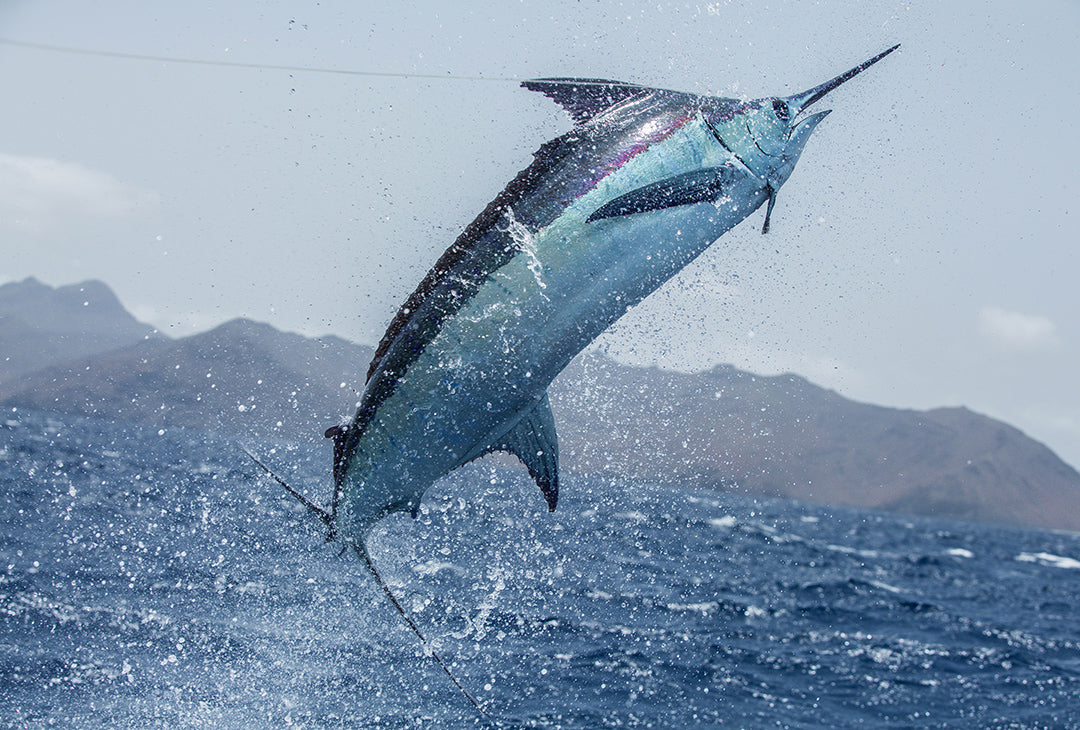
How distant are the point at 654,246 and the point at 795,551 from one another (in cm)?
3762

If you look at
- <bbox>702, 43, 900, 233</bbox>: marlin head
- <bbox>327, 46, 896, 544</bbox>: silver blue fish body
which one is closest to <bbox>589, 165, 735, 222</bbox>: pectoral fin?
<bbox>327, 46, 896, 544</bbox>: silver blue fish body

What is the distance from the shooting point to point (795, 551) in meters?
36.9

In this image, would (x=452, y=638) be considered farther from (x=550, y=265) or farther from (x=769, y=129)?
(x=769, y=129)

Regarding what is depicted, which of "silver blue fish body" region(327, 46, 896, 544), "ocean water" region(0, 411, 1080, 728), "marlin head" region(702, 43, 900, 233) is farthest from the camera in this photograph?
"ocean water" region(0, 411, 1080, 728)

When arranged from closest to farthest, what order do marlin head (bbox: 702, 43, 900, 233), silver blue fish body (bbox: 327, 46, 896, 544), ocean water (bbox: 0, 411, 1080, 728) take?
silver blue fish body (bbox: 327, 46, 896, 544) < marlin head (bbox: 702, 43, 900, 233) < ocean water (bbox: 0, 411, 1080, 728)

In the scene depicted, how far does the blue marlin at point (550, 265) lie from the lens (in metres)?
2.57

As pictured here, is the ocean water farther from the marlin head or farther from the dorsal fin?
the marlin head

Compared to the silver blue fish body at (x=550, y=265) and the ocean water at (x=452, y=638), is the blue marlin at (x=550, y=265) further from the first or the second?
the ocean water at (x=452, y=638)

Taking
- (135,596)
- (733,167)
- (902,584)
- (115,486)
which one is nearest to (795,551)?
(902,584)

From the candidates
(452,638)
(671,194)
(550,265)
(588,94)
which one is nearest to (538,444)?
(550,265)

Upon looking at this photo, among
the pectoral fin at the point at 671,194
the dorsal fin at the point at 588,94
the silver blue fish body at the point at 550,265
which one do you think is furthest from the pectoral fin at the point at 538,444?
the dorsal fin at the point at 588,94

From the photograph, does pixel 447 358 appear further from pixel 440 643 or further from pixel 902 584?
pixel 902 584

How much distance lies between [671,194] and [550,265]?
50 cm

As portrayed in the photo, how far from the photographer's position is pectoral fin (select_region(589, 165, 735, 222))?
257cm
